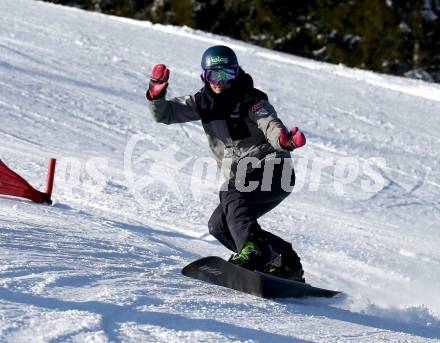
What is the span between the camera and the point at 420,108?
47.6 feet

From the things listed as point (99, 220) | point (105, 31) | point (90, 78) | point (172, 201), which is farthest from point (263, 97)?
point (105, 31)

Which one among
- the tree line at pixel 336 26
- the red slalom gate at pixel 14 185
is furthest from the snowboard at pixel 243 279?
the tree line at pixel 336 26

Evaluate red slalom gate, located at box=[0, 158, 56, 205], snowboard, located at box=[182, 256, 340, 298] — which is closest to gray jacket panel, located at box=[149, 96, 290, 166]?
snowboard, located at box=[182, 256, 340, 298]


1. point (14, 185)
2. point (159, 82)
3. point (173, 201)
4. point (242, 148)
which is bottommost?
point (173, 201)

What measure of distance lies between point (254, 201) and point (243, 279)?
1.66 ft

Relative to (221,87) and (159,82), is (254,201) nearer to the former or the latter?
(221,87)

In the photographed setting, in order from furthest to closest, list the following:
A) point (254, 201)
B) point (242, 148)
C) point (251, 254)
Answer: point (242, 148)
point (254, 201)
point (251, 254)

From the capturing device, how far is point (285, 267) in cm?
486

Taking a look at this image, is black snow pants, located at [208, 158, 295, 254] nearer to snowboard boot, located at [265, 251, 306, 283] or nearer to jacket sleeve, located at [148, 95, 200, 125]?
snowboard boot, located at [265, 251, 306, 283]

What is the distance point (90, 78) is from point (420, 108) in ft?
19.3

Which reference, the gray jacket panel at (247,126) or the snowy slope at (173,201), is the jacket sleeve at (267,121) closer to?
the gray jacket panel at (247,126)

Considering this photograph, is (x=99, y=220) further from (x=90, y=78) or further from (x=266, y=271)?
(x=90, y=78)

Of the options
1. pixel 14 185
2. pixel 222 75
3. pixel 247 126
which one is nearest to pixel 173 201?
pixel 14 185

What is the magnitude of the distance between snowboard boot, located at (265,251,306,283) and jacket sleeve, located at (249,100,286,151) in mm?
718
